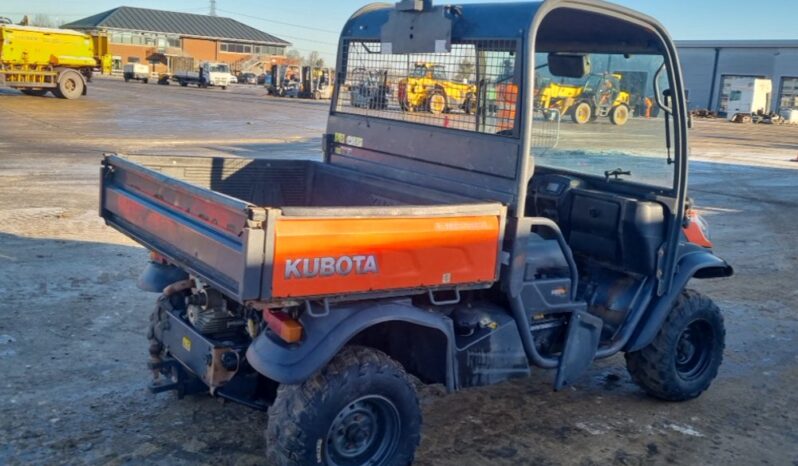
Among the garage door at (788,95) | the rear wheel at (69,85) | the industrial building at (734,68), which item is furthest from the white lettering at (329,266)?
the garage door at (788,95)

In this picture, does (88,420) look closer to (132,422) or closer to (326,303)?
(132,422)

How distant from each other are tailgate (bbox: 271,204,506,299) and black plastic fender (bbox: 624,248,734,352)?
1.40 meters

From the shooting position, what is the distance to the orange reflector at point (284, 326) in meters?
3.40

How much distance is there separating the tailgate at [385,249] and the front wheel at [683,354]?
5.57 feet

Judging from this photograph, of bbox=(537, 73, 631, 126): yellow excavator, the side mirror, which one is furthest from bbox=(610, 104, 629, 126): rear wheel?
the side mirror

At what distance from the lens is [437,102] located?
15.0ft

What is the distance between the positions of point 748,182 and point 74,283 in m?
16.0

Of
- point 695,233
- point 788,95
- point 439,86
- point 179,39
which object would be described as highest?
point 179,39

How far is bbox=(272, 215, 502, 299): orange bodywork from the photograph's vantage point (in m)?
3.21

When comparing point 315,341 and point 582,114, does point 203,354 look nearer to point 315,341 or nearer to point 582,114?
point 315,341

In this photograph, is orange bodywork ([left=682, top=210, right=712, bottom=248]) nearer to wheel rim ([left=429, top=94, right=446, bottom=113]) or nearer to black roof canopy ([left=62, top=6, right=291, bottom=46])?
wheel rim ([left=429, top=94, right=446, bottom=113])

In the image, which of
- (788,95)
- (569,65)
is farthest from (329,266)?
(788,95)

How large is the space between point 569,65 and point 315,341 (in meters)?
2.69

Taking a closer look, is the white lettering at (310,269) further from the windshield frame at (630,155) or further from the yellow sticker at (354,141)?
the yellow sticker at (354,141)
